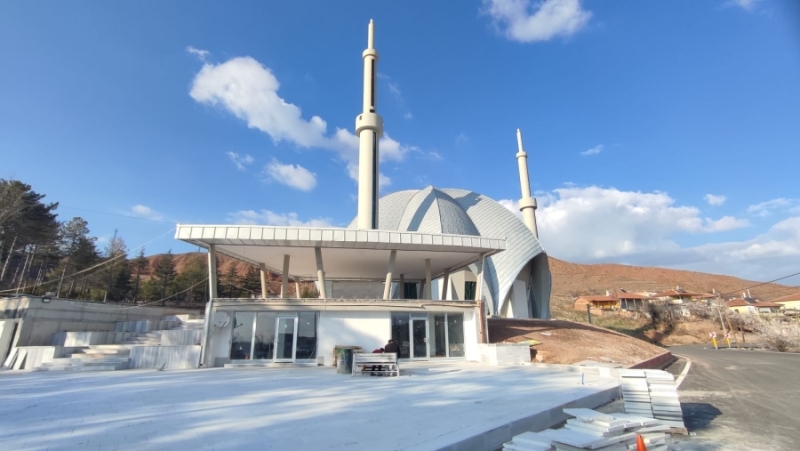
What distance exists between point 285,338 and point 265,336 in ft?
2.49

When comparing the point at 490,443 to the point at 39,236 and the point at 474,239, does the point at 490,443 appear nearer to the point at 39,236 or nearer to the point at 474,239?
the point at 474,239

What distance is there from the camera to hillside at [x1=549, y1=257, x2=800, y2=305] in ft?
311

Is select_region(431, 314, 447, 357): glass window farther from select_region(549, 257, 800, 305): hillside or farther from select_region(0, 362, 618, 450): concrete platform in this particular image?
select_region(549, 257, 800, 305): hillside

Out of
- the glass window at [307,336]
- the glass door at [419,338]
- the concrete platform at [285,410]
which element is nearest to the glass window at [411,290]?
the glass door at [419,338]

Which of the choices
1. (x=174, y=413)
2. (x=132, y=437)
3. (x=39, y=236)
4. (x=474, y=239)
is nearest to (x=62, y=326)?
(x=174, y=413)

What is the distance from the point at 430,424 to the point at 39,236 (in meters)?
48.3

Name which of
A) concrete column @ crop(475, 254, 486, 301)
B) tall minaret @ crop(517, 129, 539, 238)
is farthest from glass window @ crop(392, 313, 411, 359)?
tall minaret @ crop(517, 129, 539, 238)

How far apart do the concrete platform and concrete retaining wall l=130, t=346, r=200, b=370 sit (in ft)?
8.23

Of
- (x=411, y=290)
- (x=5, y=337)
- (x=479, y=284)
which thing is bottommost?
(x=5, y=337)

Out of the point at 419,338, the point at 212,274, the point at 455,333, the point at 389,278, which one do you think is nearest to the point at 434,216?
the point at 389,278

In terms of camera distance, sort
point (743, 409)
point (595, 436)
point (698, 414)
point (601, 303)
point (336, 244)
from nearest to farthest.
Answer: point (595, 436) → point (698, 414) → point (743, 409) → point (336, 244) → point (601, 303)

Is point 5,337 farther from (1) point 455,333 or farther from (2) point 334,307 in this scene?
(1) point 455,333

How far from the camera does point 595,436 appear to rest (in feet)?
13.7

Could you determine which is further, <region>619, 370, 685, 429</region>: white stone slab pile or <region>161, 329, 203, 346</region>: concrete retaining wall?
<region>161, 329, 203, 346</region>: concrete retaining wall
